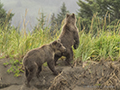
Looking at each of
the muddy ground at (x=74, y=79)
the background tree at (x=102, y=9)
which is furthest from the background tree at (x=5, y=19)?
the background tree at (x=102, y=9)

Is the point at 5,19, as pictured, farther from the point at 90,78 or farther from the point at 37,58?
the point at 90,78

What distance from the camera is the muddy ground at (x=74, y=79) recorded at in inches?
161

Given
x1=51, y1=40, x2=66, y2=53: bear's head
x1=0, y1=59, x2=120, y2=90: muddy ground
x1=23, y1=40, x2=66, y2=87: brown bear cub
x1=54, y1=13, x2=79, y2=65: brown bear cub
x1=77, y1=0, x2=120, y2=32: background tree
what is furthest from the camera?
x1=77, y1=0, x2=120, y2=32: background tree

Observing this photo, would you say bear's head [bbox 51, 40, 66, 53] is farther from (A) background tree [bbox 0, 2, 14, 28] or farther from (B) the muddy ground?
(A) background tree [bbox 0, 2, 14, 28]

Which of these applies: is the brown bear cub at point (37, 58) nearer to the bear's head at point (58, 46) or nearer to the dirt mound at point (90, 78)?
the bear's head at point (58, 46)

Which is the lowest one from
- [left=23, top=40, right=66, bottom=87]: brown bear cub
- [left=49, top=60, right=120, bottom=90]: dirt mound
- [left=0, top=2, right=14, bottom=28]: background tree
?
[left=49, top=60, right=120, bottom=90]: dirt mound

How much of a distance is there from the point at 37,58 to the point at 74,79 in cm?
130

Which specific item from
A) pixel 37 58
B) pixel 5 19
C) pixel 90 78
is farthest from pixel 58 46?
pixel 5 19

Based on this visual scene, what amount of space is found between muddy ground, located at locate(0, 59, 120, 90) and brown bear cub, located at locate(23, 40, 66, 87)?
29cm

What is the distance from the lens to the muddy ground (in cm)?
410

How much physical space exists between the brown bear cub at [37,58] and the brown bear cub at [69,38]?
33 cm

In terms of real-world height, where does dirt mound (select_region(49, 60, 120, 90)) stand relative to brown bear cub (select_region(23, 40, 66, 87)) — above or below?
below

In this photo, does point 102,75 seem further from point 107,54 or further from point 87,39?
point 87,39

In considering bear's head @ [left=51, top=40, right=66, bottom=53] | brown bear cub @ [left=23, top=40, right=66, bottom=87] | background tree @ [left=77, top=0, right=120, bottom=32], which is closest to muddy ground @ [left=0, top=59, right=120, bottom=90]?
brown bear cub @ [left=23, top=40, right=66, bottom=87]
